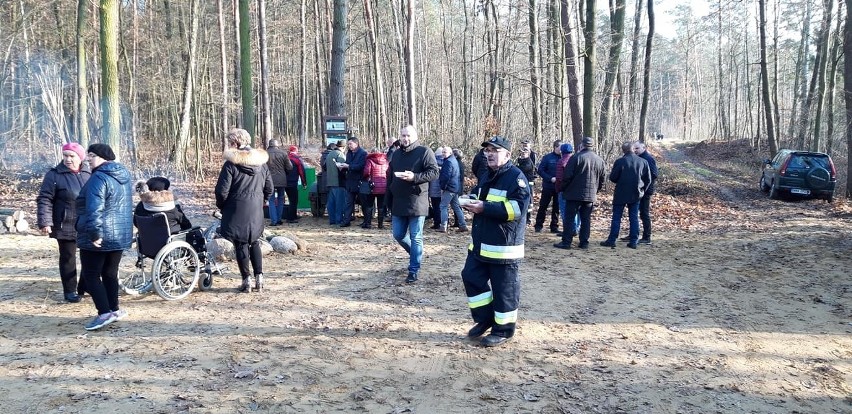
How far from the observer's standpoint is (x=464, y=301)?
6.60m

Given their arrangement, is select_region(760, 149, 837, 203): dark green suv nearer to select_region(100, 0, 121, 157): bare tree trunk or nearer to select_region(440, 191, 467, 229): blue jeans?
select_region(440, 191, 467, 229): blue jeans

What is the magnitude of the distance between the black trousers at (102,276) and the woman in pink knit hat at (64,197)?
0.95 m

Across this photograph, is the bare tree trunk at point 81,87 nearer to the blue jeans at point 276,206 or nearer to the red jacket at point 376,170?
Answer: the blue jeans at point 276,206

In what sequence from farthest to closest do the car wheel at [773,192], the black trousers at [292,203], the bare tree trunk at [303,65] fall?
the bare tree trunk at [303,65] < the car wheel at [773,192] < the black trousers at [292,203]

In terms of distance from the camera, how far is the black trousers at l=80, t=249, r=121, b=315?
5.19 m

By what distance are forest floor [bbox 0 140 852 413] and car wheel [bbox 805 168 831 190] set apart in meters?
7.99

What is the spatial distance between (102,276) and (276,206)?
620 cm

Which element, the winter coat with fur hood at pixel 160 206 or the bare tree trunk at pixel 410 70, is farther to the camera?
the bare tree trunk at pixel 410 70

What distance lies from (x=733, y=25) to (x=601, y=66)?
79.1 feet

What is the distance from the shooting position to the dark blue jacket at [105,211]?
5.04 metres

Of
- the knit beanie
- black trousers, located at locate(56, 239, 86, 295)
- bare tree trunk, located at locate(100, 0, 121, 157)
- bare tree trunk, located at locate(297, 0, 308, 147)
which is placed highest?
bare tree trunk, located at locate(297, 0, 308, 147)

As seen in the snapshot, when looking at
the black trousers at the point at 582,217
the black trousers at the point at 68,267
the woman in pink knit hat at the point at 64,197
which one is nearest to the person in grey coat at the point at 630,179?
the black trousers at the point at 582,217

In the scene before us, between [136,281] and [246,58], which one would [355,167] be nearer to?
[136,281]

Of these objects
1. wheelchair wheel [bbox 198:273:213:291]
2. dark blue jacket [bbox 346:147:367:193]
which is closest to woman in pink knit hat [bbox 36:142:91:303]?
wheelchair wheel [bbox 198:273:213:291]
